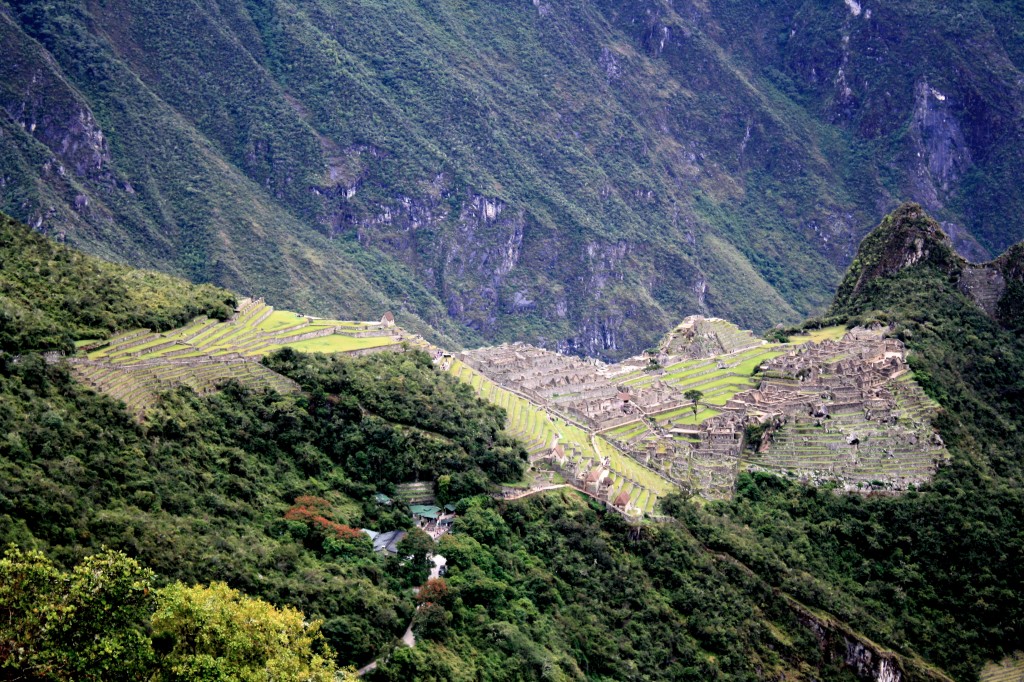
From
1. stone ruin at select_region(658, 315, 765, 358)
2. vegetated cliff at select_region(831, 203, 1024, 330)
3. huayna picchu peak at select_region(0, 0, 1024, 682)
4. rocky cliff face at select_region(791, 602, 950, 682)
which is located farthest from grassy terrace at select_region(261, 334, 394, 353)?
vegetated cliff at select_region(831, 203, 1024, 330)

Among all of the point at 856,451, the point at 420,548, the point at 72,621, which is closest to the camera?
the point at 72,621

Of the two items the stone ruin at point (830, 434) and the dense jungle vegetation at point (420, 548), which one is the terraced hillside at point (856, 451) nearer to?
the stone ruin at point (830, 434)

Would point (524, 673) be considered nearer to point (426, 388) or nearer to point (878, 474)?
point (426, 388)

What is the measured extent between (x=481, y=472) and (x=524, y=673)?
12.8m

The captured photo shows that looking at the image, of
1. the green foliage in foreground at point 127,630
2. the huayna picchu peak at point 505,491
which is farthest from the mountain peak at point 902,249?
the green foliage in foreground at point 127,630

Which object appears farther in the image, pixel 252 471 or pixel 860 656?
pixel 860 656

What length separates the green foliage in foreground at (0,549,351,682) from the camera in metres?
32.6

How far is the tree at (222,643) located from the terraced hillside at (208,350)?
16.5 m

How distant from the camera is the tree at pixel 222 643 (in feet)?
115

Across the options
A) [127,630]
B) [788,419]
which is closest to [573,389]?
[788,419]

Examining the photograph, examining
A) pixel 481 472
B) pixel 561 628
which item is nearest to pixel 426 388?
pixel 481 472

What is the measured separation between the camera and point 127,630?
113 feet

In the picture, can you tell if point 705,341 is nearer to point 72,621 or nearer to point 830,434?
point 830,434

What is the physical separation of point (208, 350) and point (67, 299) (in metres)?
7.02
